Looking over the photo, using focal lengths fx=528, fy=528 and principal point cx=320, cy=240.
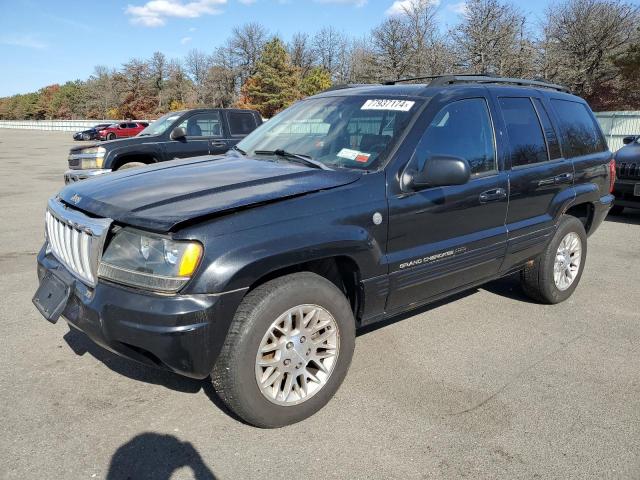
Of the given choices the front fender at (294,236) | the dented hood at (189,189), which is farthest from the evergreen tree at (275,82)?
the front fender at (294,236)

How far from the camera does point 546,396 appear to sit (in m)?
3.28

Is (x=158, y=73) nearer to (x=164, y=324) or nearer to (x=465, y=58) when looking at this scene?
(x=465, y=58)

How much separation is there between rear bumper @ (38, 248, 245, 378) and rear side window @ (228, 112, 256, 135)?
318 inches

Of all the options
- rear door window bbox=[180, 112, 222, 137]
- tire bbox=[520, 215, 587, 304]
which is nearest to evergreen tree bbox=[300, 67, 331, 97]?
rear door window bbox=[180, 112, 222, 137]

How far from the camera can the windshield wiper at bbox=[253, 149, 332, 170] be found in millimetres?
3366

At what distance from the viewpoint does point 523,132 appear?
4.23 meters

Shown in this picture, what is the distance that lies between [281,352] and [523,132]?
2.74 meters

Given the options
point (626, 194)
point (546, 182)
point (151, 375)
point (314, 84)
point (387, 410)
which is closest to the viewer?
point (387, 410)

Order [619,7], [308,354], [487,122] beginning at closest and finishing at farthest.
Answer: [308,354] → [487,122] → [619,7]

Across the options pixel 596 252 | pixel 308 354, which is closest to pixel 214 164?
pixel 308 354

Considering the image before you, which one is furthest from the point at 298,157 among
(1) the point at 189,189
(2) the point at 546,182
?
(2) the point at 546,182

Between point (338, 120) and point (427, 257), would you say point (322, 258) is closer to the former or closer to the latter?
point (427, 257)

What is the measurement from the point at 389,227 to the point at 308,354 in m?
0.90

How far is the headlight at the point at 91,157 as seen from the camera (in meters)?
8.92
